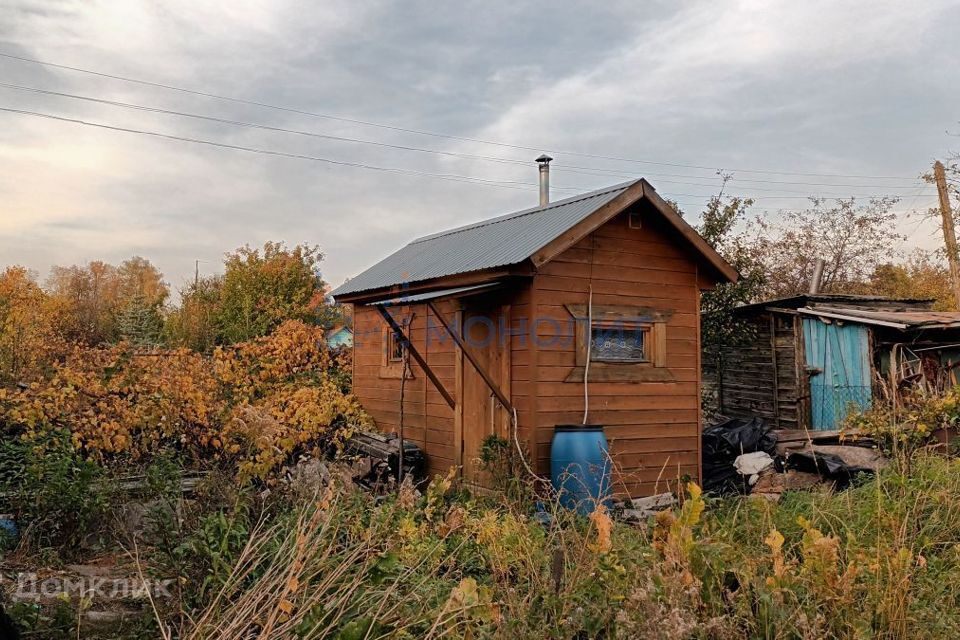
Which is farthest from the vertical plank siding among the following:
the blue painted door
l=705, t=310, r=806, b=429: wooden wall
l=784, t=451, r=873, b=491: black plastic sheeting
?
l=705, t=310, r=806, b=429: wooden wall

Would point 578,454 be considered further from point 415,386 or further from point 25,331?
point 25,331

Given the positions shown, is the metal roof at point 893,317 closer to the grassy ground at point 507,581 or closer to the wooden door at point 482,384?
the wooden door at point 482,384

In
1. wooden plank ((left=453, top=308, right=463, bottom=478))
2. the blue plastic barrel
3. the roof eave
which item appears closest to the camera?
the blue plastic barrel

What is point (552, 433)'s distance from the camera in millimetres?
8828

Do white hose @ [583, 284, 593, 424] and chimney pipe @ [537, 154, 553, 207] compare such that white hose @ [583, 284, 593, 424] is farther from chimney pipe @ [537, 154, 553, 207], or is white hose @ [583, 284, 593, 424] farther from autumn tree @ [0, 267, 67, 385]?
autumn tree @ [0, 267, 67, 385]

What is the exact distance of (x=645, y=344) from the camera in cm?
982

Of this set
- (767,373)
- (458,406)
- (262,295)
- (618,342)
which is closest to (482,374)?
(458,406)

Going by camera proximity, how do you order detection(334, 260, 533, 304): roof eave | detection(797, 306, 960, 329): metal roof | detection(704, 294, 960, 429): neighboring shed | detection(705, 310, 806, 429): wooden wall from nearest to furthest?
detection(334, 260, 533, 304): roof eave → detection(797, 306, 960, 329): metal roof → detection(704, 294, 960, 429): neighboring shed → detection(705, 310, 806, 429): wooden wall

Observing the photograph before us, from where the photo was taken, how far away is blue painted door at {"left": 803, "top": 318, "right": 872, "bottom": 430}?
48.4 ft

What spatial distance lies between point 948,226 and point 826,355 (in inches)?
370

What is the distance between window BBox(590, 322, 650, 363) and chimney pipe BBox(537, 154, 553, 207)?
3.26 metres

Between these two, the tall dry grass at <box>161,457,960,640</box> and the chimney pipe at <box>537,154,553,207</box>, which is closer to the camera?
the tall dry grass at <box>161,457,960,640</box>

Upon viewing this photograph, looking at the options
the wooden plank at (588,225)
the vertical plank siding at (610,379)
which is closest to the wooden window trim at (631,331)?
the vertical plank siding at (610,379)

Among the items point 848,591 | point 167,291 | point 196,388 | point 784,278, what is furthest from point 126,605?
point 167,291
